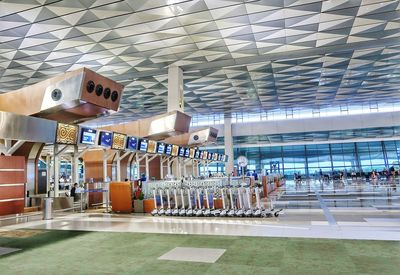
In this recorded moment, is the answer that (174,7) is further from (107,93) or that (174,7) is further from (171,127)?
(171,127)

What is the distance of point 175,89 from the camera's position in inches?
608

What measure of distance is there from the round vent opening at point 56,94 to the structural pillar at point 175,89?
6839 mm

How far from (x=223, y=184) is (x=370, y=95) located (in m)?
21.3

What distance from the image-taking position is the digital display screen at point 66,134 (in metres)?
8.99

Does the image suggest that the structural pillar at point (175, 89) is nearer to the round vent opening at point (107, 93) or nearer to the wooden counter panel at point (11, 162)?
the round vent opening at point (107, 93)

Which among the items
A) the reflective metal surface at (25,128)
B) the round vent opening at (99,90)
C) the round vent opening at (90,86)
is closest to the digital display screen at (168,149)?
the round vent opening at (99,90)

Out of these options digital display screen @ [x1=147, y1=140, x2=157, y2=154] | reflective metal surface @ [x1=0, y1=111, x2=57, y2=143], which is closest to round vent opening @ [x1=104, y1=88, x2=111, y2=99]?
reflective metal surface @ [x1=0, y1=111, x2=57, y2=143]

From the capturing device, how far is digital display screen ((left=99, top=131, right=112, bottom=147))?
35.4 ft

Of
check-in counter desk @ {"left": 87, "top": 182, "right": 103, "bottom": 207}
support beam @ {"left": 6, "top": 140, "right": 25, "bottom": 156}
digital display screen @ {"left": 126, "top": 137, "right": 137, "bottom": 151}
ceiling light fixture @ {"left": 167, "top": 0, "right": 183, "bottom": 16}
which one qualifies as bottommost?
check-in counter desk @ {"left": 87, "top": 182, "right": 103, "bottom": 207}

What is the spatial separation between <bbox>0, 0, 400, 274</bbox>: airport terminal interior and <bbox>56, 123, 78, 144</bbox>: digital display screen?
54 mm

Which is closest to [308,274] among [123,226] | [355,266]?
[355,266]

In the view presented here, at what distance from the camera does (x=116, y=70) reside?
16.1 meters

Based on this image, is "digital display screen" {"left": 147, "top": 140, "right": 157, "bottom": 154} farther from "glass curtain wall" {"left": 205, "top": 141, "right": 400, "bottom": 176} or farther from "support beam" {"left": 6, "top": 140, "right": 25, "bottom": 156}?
"glass curtain wall" {"left": 205, "top": 141, "right": 400, "bottom": 176}

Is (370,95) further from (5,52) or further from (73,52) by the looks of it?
(5,52)
